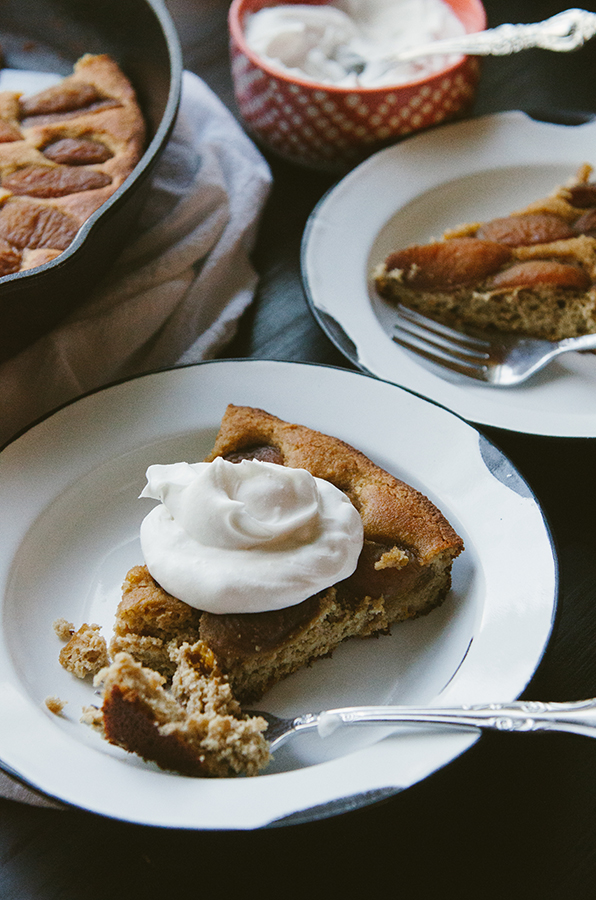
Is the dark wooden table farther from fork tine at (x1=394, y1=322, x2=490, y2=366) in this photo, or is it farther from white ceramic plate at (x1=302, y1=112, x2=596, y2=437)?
fork tine at (x1=394, y1=322, x2=490, y2=366)


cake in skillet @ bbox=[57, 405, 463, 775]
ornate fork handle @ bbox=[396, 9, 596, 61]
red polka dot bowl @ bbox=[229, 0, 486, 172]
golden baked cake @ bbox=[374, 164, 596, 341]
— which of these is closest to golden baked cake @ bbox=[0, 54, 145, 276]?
red polka dot bowl @ bbox=[229, 0, 486, 172]

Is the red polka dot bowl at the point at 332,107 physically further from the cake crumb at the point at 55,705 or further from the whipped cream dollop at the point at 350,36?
the cake crumb at the point at 55,705

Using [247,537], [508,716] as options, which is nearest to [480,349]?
[247,537]

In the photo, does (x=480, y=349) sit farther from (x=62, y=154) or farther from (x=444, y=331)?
(x=62, y=154)

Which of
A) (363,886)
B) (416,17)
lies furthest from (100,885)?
(416,17)

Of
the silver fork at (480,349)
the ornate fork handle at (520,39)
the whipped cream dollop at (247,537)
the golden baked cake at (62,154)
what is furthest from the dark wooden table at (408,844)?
the ornate fork handle at (520,39)

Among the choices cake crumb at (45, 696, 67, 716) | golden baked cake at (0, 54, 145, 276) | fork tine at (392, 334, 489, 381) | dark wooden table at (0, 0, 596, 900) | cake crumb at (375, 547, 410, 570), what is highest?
golden baked cake at (0, 54, 145, 276)

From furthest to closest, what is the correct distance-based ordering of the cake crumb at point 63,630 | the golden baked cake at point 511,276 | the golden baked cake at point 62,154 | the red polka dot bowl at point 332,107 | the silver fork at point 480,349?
the red polka dot bowl at point 332,107, the golden baked cake at point 511,276, the silver fork at point 480,349, the golden baked cake at point 62,154, the cake crumb at point 63,630
